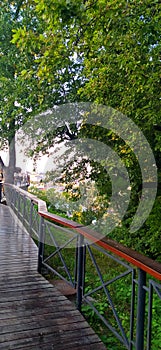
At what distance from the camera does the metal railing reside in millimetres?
1646

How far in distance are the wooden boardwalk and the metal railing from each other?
147 millimetres

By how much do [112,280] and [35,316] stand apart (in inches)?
28.6

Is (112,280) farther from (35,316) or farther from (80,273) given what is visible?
(35,316)

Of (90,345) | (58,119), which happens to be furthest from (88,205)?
(90,345)

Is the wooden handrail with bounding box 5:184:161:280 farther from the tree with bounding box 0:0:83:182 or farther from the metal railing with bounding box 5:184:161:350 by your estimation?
the tree with bounding box 0:0:83:182

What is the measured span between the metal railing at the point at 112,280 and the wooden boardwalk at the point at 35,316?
15 centimetres

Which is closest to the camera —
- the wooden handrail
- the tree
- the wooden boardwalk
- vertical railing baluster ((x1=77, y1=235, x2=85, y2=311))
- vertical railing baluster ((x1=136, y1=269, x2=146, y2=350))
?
the wooden handrail

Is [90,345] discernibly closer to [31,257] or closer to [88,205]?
[31,257]

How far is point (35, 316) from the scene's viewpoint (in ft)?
7.34

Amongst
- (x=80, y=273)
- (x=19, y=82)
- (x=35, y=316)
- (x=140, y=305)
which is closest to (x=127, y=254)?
(x=140, y=305)

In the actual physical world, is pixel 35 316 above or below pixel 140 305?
below

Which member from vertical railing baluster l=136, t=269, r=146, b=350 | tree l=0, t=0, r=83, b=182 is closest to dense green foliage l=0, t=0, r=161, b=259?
tree l=0, t=0, r=83, b=182

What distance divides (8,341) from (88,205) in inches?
189

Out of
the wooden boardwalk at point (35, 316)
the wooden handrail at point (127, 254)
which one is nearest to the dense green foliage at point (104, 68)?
the wooden handrail at point (127, 254)
